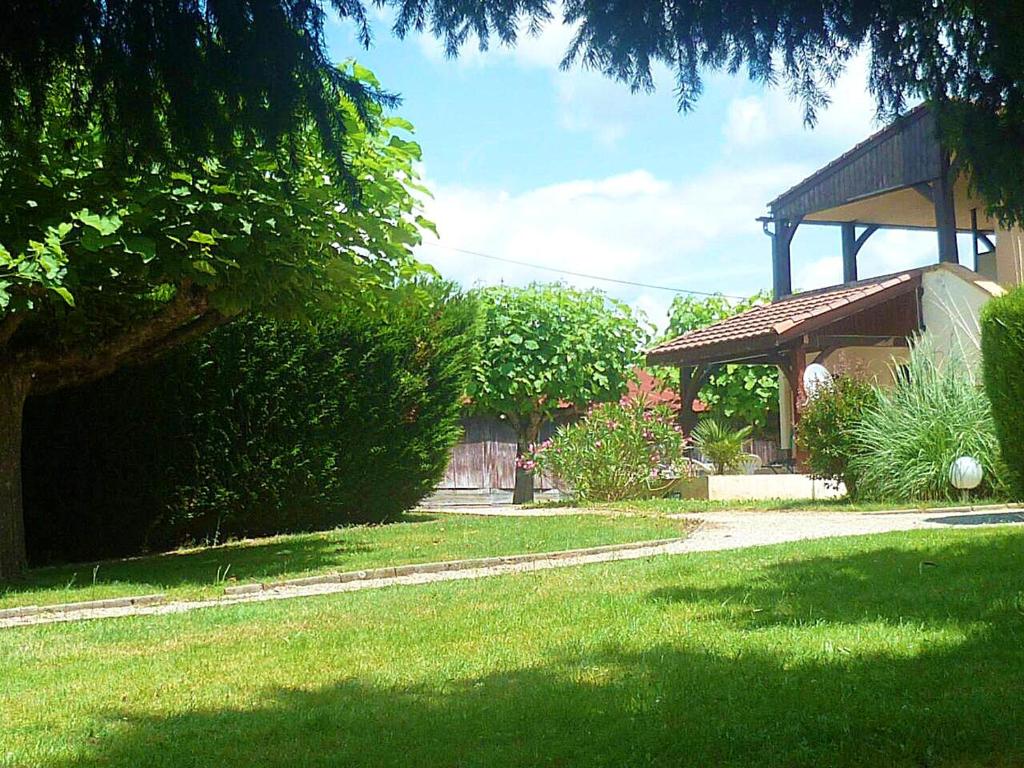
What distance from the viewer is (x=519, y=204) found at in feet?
189

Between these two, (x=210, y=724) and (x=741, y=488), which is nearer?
(x=210, y=724)

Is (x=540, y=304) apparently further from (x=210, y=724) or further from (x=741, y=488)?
(x=210, y=724)

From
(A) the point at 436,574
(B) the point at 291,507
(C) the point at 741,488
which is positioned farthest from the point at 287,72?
(C) the point at 741,488

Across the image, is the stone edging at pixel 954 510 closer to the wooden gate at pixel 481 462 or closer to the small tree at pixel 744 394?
the small tree at pixel 744 394

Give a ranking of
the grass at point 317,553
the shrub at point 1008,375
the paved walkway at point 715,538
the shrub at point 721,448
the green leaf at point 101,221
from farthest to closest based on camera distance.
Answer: the shrub at point 721,448 → the shrub at point 1008,375 → the grass at point 317,553 → the paved walkway at point 715,538 → the green leaf at point 101,221

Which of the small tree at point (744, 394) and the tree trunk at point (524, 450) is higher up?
the small tree at point (744, 394)

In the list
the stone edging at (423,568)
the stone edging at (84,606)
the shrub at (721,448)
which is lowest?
the stone edging at (84,606)

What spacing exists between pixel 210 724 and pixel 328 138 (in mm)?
2518

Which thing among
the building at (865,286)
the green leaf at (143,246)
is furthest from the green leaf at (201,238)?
the building at (865,286)

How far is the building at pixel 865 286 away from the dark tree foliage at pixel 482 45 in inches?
607

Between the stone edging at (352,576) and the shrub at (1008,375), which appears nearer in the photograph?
the stone edging at (352,576)

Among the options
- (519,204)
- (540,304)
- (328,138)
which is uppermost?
(519,204)

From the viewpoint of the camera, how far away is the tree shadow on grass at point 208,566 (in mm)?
11027

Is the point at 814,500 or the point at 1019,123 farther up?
the point at 1019,123
